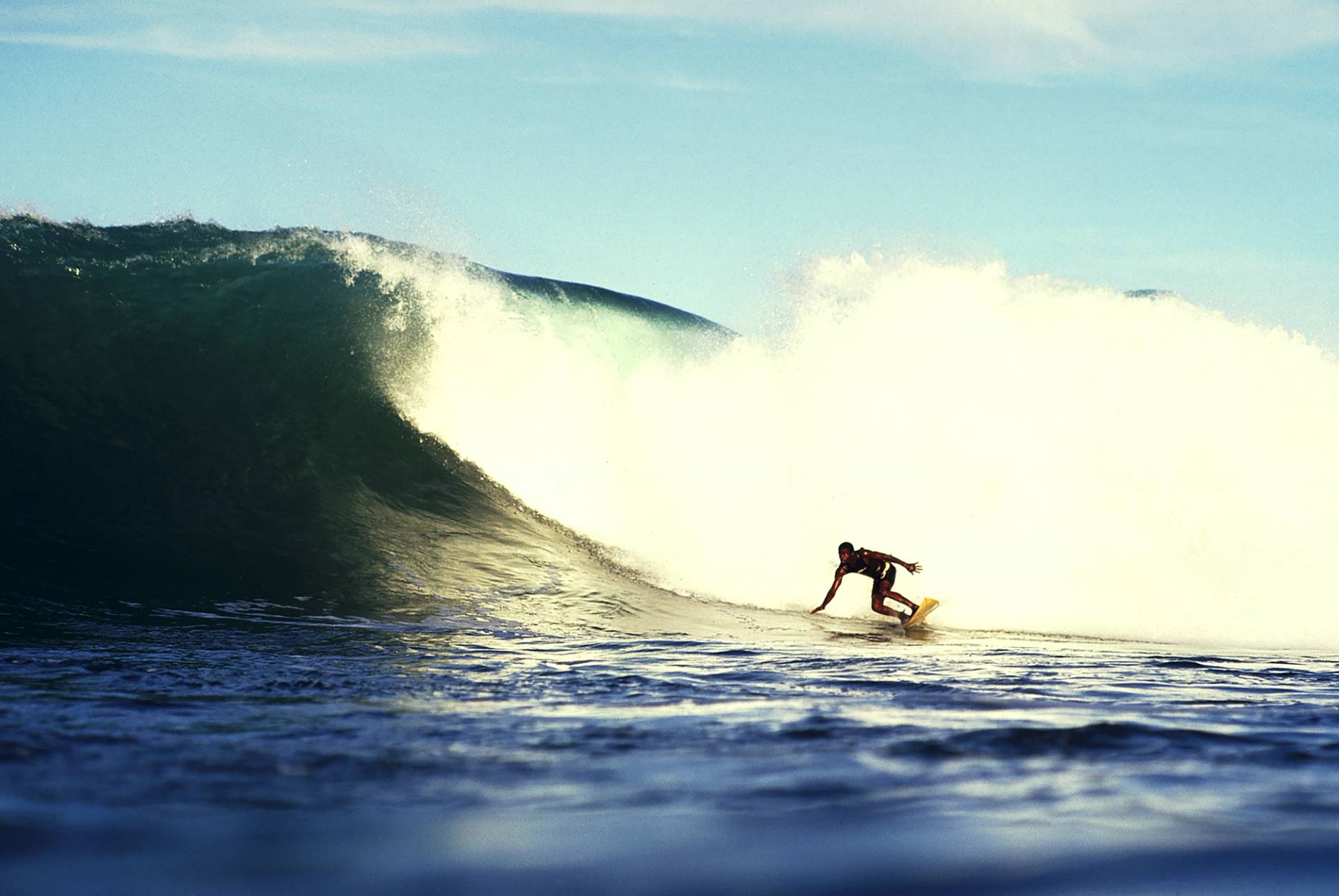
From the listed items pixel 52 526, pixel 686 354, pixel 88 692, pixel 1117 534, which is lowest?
pixel 88 692

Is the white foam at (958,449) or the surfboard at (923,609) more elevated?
the white foam at (958,449)

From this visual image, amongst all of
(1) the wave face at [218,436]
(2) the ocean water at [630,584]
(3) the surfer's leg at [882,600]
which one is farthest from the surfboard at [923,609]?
(1) the wave face at [218,436]

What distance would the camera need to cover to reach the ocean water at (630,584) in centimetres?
285

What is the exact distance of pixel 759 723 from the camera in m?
4.44

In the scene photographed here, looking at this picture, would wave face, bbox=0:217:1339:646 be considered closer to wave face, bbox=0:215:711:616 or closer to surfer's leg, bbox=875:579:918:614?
wave face, bbox=0:215:711:616

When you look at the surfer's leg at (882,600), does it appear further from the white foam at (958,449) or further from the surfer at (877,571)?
the white foam at (958,449)

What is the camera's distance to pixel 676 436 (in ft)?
48.9

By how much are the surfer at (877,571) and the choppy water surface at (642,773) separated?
3.56 metres

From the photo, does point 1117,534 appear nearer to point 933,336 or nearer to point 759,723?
point 933,336

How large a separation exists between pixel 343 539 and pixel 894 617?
500cm

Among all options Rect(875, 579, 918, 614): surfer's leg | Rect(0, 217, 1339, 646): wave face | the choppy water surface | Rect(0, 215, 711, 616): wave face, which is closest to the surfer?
Rect(875, 579, 918, 614): surfer's leg

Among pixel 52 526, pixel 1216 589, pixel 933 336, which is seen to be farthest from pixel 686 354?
pixel 52 526

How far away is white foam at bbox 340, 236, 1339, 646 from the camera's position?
11.9 meters

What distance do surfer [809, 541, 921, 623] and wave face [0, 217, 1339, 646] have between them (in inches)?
36.5
